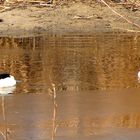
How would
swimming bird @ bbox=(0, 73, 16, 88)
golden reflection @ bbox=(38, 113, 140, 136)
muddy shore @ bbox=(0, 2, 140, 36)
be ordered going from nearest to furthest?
1. golden reflection @ bbox=(38, 113, 140, 136)
2. swimming bird @ bbox=(0, 73, 16, 88)
3. muddy shore @ bbox=(0, 2, 140, 36)

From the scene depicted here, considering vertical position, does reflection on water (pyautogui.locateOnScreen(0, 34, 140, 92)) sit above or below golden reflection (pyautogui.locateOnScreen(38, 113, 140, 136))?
below

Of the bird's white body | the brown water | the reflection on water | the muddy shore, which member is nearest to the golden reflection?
the brown water

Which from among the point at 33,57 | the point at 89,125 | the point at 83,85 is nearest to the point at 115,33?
the point at 33,57

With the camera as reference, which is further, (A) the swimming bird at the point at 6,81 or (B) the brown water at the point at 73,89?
(A) the swimming bird at the point at 6,81

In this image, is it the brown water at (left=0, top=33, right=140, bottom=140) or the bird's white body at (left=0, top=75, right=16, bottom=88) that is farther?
the bird's white body at (left=0, top=75, right=16, bottom=88)

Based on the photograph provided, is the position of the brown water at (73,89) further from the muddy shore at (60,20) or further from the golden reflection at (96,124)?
the muddy shore at (60,20)

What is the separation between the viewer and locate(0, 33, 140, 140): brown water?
347 inches

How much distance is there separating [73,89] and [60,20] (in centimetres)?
1190

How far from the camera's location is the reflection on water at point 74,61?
504 inches

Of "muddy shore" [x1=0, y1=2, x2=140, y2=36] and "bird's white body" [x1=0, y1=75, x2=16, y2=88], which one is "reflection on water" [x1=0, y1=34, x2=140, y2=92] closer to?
"bird's white body" [x1=0, y1=75, x2=16, y2=88]

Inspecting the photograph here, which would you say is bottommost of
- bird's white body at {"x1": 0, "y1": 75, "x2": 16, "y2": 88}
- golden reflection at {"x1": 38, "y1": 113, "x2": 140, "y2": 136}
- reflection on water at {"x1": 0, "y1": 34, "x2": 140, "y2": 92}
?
reflection on water at {"x1": 0, "y1": 34, "x2": 140, "y2": 92}

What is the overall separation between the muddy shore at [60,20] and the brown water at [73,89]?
219 cm

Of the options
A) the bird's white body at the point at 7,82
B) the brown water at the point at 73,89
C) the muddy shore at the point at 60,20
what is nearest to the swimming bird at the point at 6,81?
the bird's white body at the point at 7,82

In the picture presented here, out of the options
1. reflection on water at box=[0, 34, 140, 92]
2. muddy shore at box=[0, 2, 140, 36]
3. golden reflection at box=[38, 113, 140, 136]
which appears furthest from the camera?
muddy shore at box=[0, 2, 140, 36]
